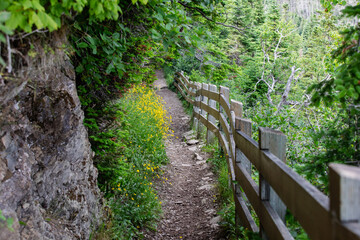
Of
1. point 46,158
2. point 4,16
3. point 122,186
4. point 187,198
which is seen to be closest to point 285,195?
point 4,16

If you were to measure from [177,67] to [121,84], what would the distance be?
15833 mm

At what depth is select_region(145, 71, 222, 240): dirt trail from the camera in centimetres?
475

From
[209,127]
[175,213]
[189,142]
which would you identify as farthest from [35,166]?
[189,142]

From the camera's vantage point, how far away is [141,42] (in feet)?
14.9

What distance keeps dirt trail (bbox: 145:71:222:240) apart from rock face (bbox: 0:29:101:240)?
5.21 ft

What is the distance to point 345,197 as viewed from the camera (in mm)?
1209

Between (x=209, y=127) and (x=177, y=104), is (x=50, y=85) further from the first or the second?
(x=177, y=104)

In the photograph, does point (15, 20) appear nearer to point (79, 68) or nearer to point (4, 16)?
point (4, 16)

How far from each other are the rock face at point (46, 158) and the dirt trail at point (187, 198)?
1.59m

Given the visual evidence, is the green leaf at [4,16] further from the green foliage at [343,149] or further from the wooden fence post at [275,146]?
the green foliage at [343,149]

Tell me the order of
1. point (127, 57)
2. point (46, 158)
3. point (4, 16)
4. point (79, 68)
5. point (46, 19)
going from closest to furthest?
point (4, 16)
point (46, 19)
point (46, 158)
point (79, 68)
point (127, 57)

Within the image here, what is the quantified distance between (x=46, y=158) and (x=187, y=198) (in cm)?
368


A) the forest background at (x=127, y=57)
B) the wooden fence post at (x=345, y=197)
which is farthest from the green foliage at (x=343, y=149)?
the wooden fence post at (x=345, y=197)

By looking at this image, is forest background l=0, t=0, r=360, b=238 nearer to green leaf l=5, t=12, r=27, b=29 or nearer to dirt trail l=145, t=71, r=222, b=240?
green leaf l=5, t=12, r=27, b=29
